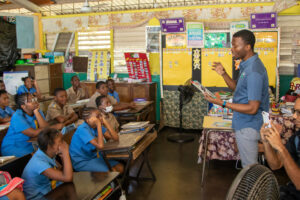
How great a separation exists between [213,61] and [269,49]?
47.7 inches

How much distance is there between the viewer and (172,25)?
22.2ft

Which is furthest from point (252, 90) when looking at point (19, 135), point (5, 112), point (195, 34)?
point (195, 34)

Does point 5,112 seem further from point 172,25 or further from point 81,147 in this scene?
point 172,25

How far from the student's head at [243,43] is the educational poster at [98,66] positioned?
551 cm

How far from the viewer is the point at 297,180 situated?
1.70 meters

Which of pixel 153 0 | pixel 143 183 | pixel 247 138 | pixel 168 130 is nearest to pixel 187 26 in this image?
pixel 153 0

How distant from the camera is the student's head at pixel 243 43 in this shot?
8.05 ft

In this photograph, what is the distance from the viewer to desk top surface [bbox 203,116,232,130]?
3573mm

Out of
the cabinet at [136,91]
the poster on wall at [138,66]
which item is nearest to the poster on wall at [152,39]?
the poster on wall at [138,66]

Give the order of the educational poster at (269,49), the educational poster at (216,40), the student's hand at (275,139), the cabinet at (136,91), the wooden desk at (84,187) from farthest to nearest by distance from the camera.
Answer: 1. the cabinet at (136,91)
2. the educational poster at (216,40)
3. the educational poster at (269,49)
4. the wooden desk at (84,187)
5. the student's hand at (275,139)

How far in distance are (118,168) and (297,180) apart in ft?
6.99

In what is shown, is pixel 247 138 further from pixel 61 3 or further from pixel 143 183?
pixel 61 3

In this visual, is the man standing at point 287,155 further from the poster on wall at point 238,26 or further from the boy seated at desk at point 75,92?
the boy seated at desk at point 75,92

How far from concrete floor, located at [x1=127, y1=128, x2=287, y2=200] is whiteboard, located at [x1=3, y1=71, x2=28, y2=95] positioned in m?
4.07
